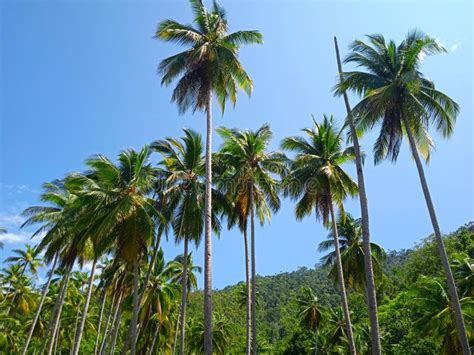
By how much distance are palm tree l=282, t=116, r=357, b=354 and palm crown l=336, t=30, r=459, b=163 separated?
4292mm

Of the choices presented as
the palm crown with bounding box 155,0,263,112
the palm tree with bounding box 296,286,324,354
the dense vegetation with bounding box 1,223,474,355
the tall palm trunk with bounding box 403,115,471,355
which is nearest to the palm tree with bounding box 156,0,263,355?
the palm crown with bounding box 155,0,263,112

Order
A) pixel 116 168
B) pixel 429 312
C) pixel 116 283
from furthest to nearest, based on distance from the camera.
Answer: pixel 116 283 → pixel 429 312 → pixel 116 168

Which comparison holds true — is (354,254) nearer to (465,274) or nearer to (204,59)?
(465,274)

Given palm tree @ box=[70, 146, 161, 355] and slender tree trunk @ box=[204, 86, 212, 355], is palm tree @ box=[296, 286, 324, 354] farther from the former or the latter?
slender tree trunk @ box=[204, 86, 212, 355]

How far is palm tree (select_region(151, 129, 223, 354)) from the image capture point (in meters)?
22.5

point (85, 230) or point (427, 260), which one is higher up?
point (427, 260)

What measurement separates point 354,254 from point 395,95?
17.2 meters

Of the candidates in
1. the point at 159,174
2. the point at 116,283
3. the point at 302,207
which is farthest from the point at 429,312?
the point at 116,283

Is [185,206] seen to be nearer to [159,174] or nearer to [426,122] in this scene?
[159,174]

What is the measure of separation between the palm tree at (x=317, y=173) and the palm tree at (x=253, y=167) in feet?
3.67

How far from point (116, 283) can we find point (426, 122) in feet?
71.4

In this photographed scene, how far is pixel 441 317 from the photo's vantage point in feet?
80.8

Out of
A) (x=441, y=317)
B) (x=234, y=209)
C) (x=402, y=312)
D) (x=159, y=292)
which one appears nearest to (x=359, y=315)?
(x=402, y=312)

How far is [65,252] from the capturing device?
86.9 feet
